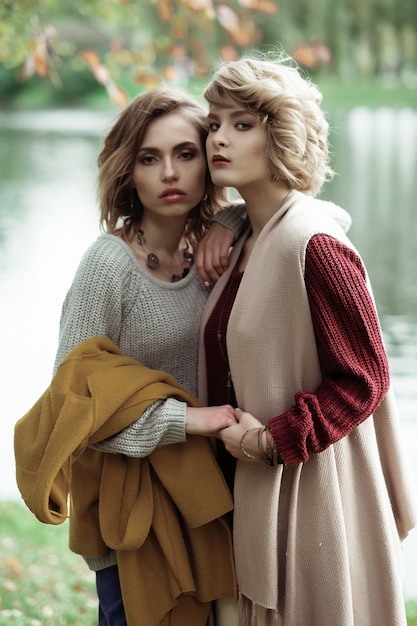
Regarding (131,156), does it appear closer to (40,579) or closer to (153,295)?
(153,295)

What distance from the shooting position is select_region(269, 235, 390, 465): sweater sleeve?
1604 mm

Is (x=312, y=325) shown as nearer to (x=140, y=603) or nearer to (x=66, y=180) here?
(x=140, y=603)

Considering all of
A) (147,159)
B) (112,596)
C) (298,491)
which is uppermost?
(147,159)

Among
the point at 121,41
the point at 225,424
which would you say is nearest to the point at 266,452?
the point at 225,424

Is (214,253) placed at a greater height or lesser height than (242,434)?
greater

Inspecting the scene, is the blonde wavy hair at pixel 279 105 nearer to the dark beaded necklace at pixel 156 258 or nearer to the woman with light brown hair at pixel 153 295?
the woman with light brown hair at pixel 153 295

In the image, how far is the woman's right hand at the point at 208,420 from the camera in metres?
1.75

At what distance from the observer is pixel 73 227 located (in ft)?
28.8

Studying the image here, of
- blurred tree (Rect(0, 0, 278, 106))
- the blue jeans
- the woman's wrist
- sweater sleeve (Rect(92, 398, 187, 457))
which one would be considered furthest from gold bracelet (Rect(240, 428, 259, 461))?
blurred tree (Rect(0, 0, 278, 106))

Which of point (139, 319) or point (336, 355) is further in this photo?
point (139, 319)

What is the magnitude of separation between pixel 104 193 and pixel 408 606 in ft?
6.05

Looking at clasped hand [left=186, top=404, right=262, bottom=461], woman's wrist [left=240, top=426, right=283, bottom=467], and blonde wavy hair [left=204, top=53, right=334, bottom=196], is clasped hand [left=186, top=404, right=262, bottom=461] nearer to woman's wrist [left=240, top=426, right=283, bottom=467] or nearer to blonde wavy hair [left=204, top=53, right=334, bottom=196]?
woman's wrist [left=240, top=426, right=283, bottom=467]

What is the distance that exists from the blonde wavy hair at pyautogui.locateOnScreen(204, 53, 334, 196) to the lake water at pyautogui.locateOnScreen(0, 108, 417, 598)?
5.02ft

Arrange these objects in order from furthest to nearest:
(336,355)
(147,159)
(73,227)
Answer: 1. (73,227)
2. (147,159)
3. (336,355)
